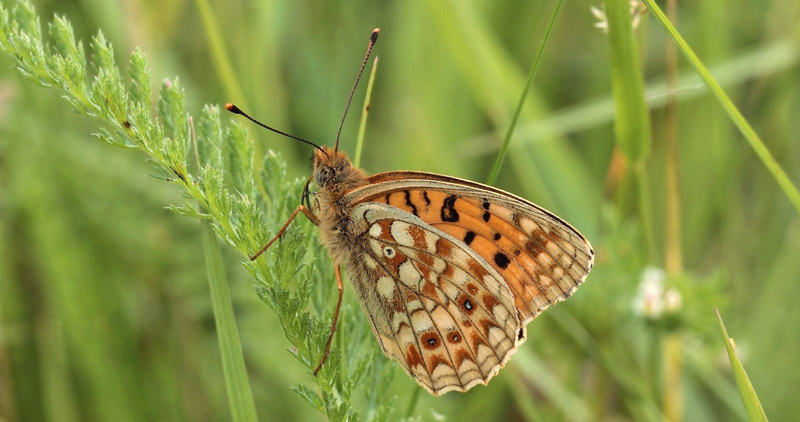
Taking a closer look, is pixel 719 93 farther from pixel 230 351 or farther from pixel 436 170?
pixel 436 170

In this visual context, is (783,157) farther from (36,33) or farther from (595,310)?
(36,33)

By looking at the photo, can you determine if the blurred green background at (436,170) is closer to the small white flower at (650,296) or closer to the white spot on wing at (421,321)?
the small white flower at (650,296)

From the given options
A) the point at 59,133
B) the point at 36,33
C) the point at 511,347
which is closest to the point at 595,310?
the point at 511,347

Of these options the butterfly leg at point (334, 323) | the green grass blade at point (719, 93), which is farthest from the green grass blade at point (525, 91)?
the butterfly leg at point (334, 323)

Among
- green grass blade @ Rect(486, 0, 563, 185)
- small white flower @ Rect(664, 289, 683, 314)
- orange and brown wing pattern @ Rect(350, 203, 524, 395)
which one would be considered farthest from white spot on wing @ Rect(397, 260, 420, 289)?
small white flower @ Rect(664, 289, 683, 314)

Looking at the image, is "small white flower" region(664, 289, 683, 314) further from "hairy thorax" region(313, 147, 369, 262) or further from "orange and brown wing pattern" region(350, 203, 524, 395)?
"hairy thorax" region(313, 147, 369, 262)

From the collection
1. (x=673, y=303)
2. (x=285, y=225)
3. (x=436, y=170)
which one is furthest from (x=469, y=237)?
(x=436, y=170)

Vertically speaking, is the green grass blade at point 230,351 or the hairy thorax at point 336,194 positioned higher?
the hairy thorax at point 336,194

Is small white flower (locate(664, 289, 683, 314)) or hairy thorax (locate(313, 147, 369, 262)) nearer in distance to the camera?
hairy thorax (locate(313, 147, 369, 262))
